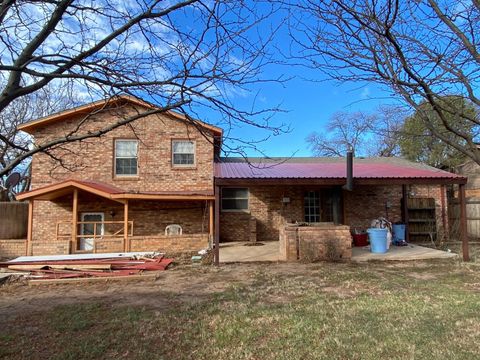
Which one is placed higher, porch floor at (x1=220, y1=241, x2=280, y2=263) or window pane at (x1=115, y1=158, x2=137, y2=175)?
window pane at (x1=115, y1=158, x2=137, y2=175)

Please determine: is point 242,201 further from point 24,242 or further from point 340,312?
point 340,312

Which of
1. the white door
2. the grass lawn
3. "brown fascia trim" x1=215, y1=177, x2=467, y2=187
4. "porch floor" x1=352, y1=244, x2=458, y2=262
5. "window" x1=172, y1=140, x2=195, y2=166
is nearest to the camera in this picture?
the grass lawn

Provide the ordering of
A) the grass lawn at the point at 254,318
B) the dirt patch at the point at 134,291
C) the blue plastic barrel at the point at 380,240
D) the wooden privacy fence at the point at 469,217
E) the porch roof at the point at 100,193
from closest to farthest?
the grass lawn at the point at 254,318 < the dirt patch at the point at 134,291 < the blue plastic barrel at the point at 380,240 < the porch roof at the point at 100,193 < the wooden privacy fence at the point at 469,217

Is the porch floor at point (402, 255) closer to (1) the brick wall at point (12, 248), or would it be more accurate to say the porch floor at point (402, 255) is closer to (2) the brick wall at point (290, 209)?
(2) the brick wall at point (290, 209)

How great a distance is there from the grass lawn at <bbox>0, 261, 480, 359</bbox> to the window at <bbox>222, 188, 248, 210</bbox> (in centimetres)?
697

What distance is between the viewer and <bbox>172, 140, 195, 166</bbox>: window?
50.5ft

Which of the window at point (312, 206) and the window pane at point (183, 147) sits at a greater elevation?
the window pane at point (183, 147)

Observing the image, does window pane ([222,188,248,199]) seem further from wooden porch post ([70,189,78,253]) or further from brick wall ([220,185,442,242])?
wooden porch post ([70,189,78,253])

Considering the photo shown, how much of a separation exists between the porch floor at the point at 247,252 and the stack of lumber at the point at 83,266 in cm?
192

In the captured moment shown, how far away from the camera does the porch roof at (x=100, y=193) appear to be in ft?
42.6

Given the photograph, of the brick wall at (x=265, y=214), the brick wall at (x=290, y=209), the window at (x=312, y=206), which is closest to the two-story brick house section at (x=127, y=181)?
the brick wall at (x=265, y=214)

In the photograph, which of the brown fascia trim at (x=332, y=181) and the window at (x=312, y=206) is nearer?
the brown fascia trim at (x=332, y=181)

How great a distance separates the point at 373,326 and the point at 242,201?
36.3 feet

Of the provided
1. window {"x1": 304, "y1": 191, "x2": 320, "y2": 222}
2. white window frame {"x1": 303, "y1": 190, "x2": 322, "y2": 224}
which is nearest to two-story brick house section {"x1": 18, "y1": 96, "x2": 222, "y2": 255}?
window {"x1": 304, "y1": 191, "x2": 320, "y2": 222}
